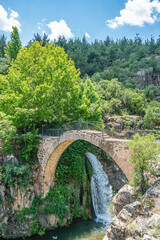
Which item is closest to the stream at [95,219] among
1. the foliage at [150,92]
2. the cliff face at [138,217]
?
the cliff face at [138,217]

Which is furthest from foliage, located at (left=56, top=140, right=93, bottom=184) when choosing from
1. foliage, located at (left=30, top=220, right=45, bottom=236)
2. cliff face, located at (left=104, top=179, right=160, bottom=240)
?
cliff face, located at (left=104, top=179, right=160, bottom=240)

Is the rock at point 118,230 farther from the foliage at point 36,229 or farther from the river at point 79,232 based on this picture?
the foliage at point 36,229

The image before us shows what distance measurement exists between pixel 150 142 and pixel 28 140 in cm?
897

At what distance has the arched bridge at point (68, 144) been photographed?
894cm

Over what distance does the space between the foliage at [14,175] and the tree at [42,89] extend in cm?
331

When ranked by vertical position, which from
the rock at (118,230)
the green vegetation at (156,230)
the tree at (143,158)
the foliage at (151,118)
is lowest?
the rock at (118,230)

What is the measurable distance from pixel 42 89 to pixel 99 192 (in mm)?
9995

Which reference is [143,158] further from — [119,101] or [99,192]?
[119,101]

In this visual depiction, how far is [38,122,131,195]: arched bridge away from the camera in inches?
352

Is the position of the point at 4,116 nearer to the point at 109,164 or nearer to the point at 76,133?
the point at 76,133

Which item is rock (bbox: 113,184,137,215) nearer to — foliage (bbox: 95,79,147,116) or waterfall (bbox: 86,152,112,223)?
waterfall (bbox: 86,152,112,223)

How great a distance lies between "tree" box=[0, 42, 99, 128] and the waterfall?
5.18 m

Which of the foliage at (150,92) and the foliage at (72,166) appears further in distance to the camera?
the foliage at (150,92)

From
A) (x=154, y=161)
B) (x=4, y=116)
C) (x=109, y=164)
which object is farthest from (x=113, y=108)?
(x=154, y=161)
